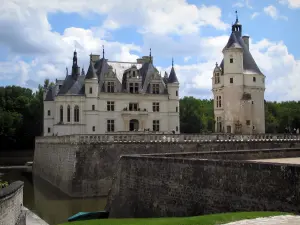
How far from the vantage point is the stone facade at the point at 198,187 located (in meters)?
10.8

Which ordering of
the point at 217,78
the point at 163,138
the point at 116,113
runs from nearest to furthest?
the point at 163,138
the point at 116,113
the point at 217,78

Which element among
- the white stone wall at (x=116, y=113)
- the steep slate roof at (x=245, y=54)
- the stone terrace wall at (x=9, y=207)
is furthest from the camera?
the steep slate roof at (x=245, y=54)

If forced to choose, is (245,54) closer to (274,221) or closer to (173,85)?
(173,85)

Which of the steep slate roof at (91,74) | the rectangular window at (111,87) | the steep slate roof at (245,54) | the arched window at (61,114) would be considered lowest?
the arched window at (61,114)

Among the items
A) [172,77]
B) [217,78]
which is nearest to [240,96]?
[217,78]

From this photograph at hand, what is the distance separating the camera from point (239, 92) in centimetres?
4231

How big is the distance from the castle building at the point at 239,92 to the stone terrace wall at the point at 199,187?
2604 centimetres

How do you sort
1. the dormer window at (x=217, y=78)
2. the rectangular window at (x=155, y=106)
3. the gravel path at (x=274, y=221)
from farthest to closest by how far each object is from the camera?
1. the dormer window at (x=217, y=78)
2. the rectangular window at (x=155, y=106)
3. the gravel path at (x=274, y=221)

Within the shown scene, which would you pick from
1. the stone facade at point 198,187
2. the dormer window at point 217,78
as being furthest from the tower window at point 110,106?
the stone facade at point 198,187

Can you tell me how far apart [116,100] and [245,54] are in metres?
15.0

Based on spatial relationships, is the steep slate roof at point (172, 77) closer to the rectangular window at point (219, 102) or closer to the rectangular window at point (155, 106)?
the rectangular window at point (155, 106)

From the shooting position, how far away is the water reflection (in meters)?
22.5

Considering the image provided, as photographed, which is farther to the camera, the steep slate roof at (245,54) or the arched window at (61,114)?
the steep slate roof at (245,54)

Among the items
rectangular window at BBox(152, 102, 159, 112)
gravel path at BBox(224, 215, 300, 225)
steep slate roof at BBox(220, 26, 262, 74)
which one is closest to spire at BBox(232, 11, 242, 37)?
steep slate roof at BBox(220, 26, 262, 74)
